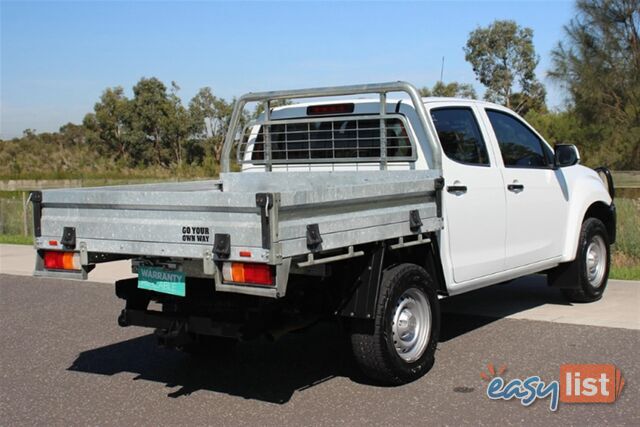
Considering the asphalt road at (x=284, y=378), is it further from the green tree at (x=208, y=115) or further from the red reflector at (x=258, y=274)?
the green tree at (x=208, y=115)

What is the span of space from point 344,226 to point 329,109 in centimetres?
219

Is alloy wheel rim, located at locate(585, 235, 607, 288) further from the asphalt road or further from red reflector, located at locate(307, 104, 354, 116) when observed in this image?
red reflector, located at locate(307, 104, 354, 116)

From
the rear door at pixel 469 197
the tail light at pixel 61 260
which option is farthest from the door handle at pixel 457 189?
the tail light at pixel 61 260

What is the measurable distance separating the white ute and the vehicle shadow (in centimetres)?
27

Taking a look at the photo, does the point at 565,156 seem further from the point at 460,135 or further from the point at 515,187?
the point at 460,135

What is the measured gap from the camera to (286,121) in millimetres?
7262

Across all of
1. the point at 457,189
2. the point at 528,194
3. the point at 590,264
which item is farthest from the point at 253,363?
the point at 590,264

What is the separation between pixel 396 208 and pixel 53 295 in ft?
20.4

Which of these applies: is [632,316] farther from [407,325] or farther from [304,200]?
[304,200]

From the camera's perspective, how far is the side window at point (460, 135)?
672cm

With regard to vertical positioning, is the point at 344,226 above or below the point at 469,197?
below

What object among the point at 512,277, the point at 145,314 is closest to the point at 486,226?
the point at 512,277

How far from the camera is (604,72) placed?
30.4 meters

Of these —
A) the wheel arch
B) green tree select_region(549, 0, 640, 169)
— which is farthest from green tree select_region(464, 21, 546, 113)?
the wheel arch
